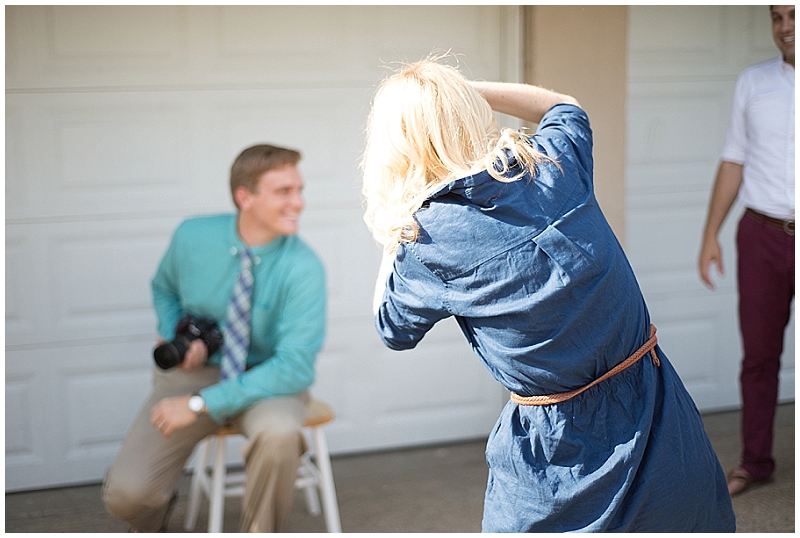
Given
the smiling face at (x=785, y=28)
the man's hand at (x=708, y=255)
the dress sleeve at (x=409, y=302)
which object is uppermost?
the smiling face at (x=785, y=28)

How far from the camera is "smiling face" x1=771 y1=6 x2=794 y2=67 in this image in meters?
3.11

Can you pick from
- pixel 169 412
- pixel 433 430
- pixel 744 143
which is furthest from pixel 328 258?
pixel 744 143

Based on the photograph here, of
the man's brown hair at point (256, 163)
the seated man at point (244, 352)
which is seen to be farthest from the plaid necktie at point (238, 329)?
the man's brown hair at point (256, 163)

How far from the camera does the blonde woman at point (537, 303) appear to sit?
5.44 feet

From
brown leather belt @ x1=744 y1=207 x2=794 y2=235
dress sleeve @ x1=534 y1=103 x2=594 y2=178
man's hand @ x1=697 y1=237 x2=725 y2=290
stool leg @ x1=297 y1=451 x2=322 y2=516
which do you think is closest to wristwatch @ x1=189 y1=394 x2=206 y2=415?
stool leg @ x1=297 y1=451 x2=322 y2=516

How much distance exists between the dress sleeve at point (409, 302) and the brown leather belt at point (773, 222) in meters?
2.02

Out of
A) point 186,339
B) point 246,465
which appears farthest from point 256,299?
point 246,465

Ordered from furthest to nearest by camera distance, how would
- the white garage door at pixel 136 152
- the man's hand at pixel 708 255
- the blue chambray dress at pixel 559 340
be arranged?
the white garage door at pixel 136 152 → the man's hand at pixel 708 255 → the blue chambray dress at pixel 559 340

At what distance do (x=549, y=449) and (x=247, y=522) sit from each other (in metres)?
1.38

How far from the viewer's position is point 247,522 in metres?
2.83

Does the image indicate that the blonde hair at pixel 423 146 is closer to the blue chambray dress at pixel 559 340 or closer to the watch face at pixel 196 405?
the blue chambray dress at pixel 559 340

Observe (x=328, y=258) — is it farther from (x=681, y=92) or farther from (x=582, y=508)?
(x=582, y=508)

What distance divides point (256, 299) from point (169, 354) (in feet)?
1.14

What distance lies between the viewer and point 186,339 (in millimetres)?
3002
